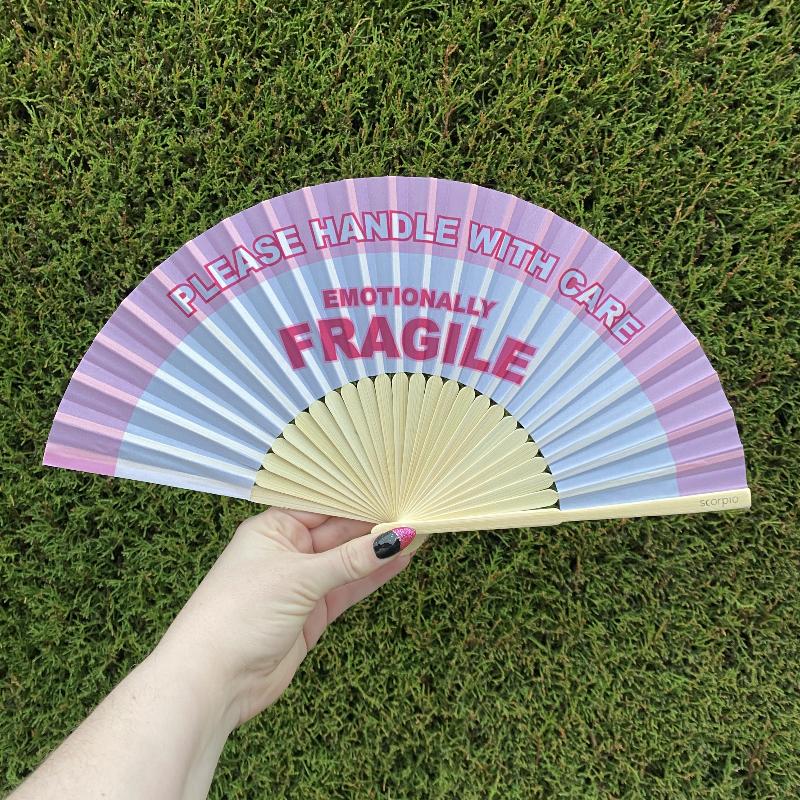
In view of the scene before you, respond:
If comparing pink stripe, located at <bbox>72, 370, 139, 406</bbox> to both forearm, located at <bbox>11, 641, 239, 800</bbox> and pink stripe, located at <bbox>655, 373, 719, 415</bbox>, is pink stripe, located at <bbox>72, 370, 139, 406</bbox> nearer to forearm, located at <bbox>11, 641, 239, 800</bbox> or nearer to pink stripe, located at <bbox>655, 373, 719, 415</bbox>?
forearm, located at <bbox>11, 641, 239, 800</bbox>

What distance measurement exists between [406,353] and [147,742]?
0.99 meters

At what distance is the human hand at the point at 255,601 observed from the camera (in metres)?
1.19

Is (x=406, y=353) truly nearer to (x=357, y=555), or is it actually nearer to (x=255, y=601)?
(x=357, y=555)

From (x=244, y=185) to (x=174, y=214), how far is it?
0.27 meters

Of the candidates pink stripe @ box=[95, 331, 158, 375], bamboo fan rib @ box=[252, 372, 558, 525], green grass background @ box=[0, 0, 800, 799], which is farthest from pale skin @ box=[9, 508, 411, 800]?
green grass background @ box=[0, 0, 800, 799]

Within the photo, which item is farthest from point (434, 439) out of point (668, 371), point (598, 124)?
point (598, 124)

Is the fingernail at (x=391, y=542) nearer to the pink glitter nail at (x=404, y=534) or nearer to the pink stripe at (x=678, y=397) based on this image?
the pink glitter nail at (x=404, y=534)

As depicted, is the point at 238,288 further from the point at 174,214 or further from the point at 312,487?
the point at 174,214

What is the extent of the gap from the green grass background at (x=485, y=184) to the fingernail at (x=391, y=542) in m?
0.69

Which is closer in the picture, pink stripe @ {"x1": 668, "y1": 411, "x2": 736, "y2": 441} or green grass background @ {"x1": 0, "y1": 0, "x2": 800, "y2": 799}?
pink stripe @ {"x1": 668, "y1": 411, "x2": 736, "y2": 441}

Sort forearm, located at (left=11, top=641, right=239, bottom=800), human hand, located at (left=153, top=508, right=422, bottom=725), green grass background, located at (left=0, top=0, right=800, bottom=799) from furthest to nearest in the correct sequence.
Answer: green grass background, located at (left=0, top=0, right=800, bottom=799) < human hand, located at (left=153, top=508, right=422, bottom=725) < forearm, located at (left=11, top=641, right=239, bottom=800)

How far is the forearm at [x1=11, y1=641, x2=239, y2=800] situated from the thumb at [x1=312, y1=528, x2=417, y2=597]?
13.0 inches

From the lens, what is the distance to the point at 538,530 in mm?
1926

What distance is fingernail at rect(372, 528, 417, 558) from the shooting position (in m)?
1.26
